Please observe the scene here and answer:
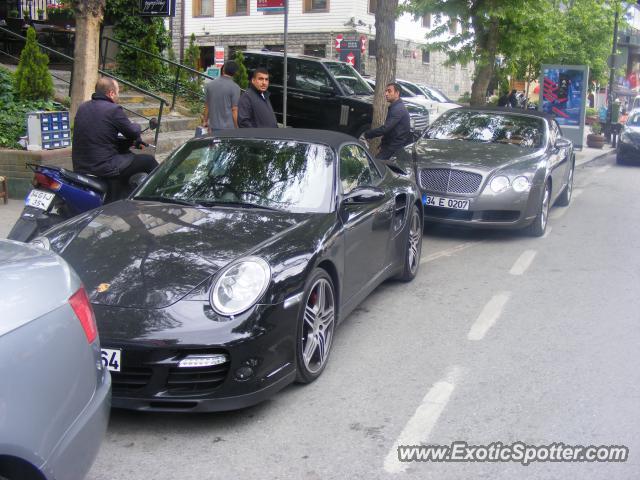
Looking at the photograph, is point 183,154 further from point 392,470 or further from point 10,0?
point 10,0

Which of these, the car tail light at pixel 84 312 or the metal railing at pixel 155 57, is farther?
the metal railing at pixel 155 57

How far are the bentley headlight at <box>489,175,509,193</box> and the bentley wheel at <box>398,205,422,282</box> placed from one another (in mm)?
1959

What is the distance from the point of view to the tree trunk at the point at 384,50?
1234 cm

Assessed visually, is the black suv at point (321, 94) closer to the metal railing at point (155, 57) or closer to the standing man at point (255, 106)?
the metal railing at point (155, 57)

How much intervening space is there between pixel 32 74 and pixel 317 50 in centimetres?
2373

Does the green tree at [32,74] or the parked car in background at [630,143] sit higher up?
the green tree at [32,74]

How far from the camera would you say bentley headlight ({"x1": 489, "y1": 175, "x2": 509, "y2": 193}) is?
9078 millimetres

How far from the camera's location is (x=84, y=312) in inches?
112

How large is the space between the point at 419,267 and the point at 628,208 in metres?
6.20

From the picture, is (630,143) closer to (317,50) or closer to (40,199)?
(317,50)

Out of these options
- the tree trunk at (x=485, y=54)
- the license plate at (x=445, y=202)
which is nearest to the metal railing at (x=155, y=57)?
the tree trunk at (x=485, y=54)

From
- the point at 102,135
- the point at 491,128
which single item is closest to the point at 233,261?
the point at 102,135

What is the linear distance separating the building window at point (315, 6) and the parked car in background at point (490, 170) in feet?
80.1

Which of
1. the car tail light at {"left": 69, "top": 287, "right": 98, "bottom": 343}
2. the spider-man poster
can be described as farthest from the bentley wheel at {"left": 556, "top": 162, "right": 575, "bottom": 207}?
the spider-man poster
